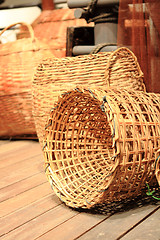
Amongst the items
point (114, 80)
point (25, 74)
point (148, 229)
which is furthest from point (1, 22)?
point (148, 229)

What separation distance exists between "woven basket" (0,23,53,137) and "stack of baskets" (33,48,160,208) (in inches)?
16.0

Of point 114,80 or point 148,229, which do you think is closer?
point 148,229

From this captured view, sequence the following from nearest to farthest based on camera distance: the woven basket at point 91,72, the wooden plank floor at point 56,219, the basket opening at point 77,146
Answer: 1. the wooden plank floor at point 56,219
2. the basket opening at point 77,146
3. the woven basket at point 91,72

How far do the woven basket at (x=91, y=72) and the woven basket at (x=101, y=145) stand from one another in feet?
0.52

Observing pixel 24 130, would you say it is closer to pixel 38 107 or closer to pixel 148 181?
pixel 38 107

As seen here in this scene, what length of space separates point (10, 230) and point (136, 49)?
3.19ft

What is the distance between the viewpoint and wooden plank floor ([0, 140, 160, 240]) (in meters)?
1.08

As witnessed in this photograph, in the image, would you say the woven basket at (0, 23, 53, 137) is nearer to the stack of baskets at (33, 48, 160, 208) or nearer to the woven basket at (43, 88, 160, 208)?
the stack of baskets at (33, 48, 160, 208)

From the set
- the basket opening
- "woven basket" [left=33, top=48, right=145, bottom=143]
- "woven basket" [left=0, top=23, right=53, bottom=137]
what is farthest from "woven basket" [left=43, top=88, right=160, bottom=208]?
"woven basket" [left=0, top=23, right=53, bottom=137]

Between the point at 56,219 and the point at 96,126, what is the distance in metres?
0.53

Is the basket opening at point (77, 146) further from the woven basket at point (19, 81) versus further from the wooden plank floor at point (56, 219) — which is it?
the woven basket at point (19, 81)

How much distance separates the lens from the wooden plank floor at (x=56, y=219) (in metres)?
1.08

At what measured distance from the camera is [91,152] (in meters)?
1.59

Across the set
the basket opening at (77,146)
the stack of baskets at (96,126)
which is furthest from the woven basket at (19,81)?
the basket opening at (77,146)
